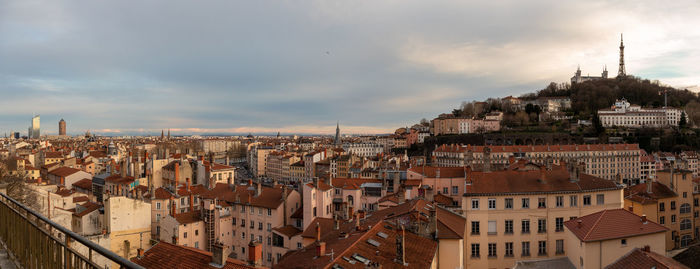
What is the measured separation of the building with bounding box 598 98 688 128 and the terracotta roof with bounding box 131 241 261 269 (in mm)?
131027

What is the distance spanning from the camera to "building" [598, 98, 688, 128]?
394 feet

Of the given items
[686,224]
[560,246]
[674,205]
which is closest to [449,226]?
[560,246]

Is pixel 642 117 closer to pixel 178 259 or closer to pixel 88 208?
pixel 88 208

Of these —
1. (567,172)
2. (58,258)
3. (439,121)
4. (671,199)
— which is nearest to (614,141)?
(439,121)

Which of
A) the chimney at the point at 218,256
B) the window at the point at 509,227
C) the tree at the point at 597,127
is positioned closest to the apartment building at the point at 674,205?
the window at the point at 509,227

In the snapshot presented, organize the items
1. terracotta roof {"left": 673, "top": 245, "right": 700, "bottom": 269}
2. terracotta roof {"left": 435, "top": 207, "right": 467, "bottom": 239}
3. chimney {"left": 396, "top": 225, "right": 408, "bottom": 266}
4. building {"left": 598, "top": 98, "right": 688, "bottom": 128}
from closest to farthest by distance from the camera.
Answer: chimney {"left": 396, "top": 225, "right": 408, "bottom": 266} → terracotta roof {"left": 435, "top": 207, "right": 467, "bottom": 239} → terracotta roof {"left": 673, "top": 245, "right": 700, "bottom": 269} → building {"left": 598, "top": 98, "right": 688, "bottom": 128}

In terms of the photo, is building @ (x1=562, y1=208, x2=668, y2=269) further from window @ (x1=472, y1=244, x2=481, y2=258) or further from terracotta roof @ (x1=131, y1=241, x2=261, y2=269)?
terracotta roof @ (x1=131, y1=241, x2=261, y2=269)

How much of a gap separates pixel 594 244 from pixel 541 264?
4541 millimetres

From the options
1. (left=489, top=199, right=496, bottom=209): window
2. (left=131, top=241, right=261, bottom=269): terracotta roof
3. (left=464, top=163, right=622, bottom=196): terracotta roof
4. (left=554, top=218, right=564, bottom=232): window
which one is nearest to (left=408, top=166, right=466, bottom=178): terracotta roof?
(left=464, top=163, right=622, bottom=196): terracotta roof

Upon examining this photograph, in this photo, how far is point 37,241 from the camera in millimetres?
4469

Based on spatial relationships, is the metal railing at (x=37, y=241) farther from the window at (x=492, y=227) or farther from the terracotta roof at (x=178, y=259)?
the window at (x=492, y=227)

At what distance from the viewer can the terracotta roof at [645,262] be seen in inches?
583

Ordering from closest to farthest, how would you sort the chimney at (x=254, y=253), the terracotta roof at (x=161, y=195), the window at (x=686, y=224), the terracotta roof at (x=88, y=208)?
the chimney at (x=254, y=253)
the terracotta roof at (x=88, y=208)
the terracotta roof at (x=161, y=195)
the window at (x=686, y=224)

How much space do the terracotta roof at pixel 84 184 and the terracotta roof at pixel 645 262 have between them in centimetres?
5066
